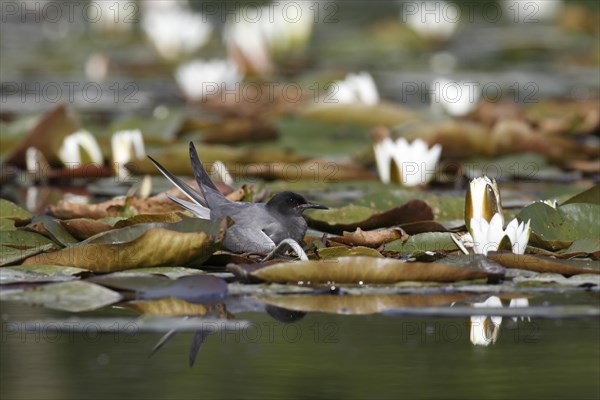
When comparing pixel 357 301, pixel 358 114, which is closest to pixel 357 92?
pixel 358 114

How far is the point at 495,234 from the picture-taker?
161 inches

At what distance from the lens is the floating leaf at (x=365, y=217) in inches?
181

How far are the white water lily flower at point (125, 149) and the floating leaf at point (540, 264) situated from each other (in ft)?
9.82

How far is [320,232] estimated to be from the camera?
187 inches

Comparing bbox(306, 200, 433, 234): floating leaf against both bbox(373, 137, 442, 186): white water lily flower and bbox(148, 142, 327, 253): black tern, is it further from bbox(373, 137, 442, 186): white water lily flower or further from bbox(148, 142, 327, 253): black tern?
bbox(373, 137, 442, 186): white water lily flower

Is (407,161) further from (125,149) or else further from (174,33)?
(174,33)

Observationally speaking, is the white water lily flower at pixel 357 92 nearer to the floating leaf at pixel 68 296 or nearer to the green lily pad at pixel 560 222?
the green lily pad at pixel 560 222

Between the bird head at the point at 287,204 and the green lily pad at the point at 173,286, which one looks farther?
the bird head at the point at 287,204

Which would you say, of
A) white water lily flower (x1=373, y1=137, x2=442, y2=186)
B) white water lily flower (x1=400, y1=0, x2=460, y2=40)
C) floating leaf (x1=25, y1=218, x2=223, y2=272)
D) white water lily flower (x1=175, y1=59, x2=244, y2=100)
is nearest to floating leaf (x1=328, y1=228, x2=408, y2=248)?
floating leaf (x1=25, y1=218, x2=223, y2=272)

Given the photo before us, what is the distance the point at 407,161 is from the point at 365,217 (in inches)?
54.2

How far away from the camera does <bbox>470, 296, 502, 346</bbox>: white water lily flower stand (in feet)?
10.8

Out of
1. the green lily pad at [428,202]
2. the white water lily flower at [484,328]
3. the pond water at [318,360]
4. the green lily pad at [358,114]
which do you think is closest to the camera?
→ the pond water at [318,360]

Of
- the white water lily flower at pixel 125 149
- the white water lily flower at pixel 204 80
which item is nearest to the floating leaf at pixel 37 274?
the white water lily flower at pixel 125 149

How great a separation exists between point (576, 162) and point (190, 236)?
3.36m
